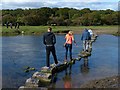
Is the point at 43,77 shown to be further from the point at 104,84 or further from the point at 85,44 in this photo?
the point at 85,44

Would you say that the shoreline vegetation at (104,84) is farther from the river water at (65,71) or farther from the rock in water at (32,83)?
the rock in water at (32,83)

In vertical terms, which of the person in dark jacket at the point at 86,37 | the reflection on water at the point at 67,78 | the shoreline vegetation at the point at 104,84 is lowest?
the reflection on water at the point at 67,78

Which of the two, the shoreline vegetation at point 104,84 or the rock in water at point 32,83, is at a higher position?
the rock in water at point 32,83

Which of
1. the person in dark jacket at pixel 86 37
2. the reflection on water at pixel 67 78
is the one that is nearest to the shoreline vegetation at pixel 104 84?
the reflection on water at pixel 67 78

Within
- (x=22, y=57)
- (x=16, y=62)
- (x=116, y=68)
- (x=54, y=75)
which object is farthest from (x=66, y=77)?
(x=22, y=57)

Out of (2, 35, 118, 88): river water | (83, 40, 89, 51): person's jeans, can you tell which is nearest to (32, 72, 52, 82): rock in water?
(2, 35, 118, 88): river water

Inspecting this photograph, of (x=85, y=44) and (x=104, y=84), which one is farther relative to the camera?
(x=85, y=44)

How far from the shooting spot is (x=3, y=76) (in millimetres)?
16047

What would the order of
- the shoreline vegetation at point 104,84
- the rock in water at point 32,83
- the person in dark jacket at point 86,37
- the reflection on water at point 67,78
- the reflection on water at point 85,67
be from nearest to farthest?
the rock in water at point 32,83 → the shoreline vegetation at point 104,84 → the reflection on water at point 67,78 → the reflection on water at point 85,67 → the person in dark jacket at point 86,37

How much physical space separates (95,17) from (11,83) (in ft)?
259

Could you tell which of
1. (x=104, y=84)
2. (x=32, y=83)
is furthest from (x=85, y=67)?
(x=32, y=83)

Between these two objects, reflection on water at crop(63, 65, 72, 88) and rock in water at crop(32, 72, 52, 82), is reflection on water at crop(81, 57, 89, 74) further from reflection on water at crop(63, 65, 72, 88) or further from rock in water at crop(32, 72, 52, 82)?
rock in water at crop(32, 72, 52, 82)

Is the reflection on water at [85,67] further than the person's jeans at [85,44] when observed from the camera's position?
No

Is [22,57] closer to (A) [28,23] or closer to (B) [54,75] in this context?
(B) [54,75]
